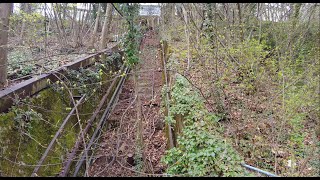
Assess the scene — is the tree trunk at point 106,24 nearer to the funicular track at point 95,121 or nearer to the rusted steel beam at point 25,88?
the funicular track at point 95,121

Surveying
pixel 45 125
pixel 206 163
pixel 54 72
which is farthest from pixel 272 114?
pixel 54 72

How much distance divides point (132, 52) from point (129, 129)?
2.68m

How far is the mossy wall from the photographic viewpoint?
402 cm

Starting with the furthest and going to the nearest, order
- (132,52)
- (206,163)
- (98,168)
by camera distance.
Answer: (98,168) < (132,52) < (206,163)

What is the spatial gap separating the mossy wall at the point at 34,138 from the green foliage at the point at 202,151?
81.2 inches

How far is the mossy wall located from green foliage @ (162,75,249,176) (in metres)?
2.06

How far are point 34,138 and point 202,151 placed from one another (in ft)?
10.6

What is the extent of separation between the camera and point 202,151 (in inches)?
161

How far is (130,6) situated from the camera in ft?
15.9

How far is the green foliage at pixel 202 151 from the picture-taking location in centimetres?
375

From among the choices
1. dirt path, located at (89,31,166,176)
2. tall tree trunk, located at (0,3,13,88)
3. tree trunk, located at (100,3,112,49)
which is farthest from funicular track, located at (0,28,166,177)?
tree trunk, located at (100,3,112,49)

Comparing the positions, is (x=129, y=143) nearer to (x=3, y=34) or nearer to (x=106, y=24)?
(x=3, y=34)

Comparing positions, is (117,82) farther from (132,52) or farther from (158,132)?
(132,52)

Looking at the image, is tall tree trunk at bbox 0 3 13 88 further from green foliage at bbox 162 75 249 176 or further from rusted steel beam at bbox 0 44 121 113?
green foliage at bbox 162 75 249 176
